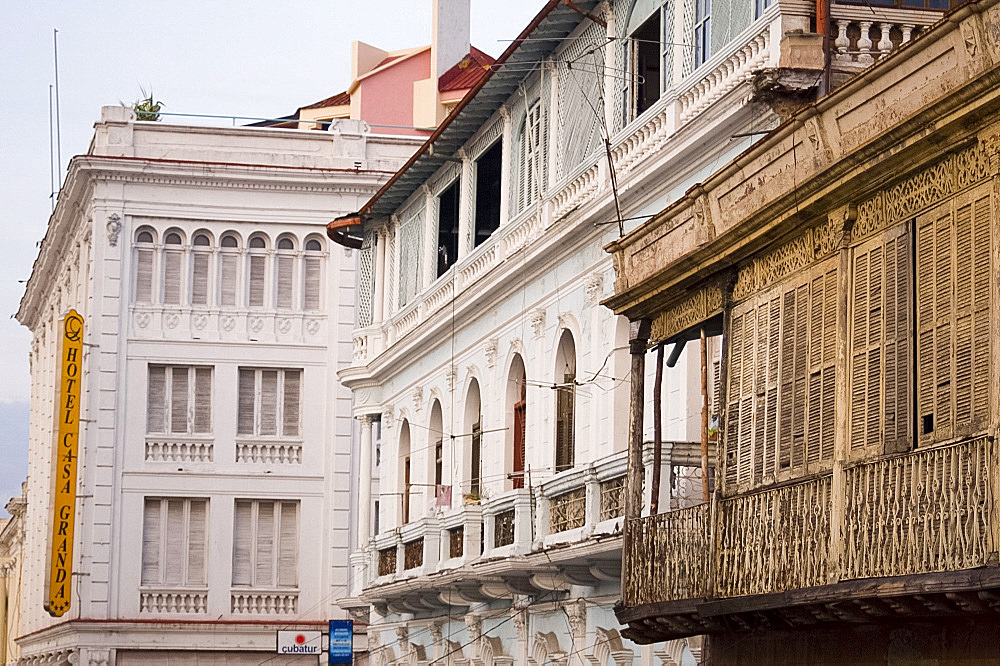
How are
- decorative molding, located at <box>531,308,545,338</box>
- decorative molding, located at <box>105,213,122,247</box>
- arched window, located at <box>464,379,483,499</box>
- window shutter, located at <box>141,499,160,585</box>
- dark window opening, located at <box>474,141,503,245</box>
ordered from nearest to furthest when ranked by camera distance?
decorative molding, located at <box>531,308,545,338</box>, arched window, located at <box>464,379,483,499</box>, dark window opening, located at <box>474,141,503,245</box>, window shutter, located at <box>141,499,160,585</box>, decorative molding, located at <box>105,213,122,247</box>

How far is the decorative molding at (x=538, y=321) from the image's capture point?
25.6 meters

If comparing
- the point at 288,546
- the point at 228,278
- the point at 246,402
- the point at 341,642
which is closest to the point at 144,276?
the point at 228,278

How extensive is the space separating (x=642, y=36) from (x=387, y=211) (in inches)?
499

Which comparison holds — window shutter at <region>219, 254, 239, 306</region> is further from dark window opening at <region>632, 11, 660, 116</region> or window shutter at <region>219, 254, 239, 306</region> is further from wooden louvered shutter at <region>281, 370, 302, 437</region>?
dark window opening at <region>632, 11, 660, 116</region>

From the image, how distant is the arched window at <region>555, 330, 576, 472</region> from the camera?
973 inches

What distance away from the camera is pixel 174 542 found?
4200cm

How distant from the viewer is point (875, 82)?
39.5 ft

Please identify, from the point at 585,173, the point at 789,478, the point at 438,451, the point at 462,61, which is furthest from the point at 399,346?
the point at 789,478

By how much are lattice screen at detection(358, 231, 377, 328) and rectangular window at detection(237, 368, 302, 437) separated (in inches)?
269

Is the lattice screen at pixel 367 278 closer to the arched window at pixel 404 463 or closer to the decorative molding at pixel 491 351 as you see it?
the arched window at pixel 404 463

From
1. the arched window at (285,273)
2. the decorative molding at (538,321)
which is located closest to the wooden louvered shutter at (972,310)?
the decorative molding at (538,321)

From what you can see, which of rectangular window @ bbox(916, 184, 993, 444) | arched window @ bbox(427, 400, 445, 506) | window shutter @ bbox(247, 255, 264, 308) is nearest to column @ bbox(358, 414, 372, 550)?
arched window @ bbox(427, 400, 445, 506)

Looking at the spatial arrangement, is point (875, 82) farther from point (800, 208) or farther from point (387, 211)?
point (387, 211)

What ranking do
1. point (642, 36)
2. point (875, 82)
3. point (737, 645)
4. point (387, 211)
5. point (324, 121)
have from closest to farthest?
point (875, 82)
point (737, 645)
point (642, 36)
point (387, 211)
point (324, 121)
